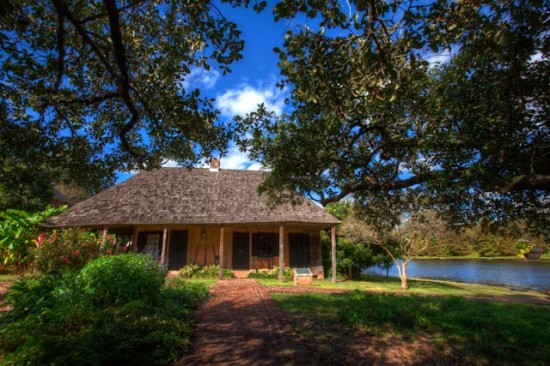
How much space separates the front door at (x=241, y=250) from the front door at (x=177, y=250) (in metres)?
2.83

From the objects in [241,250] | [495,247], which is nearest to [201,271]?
[241,250]

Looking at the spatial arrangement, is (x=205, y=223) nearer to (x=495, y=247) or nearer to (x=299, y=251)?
(x=299, y=251)

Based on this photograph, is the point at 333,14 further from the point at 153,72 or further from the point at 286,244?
the point at 286,244

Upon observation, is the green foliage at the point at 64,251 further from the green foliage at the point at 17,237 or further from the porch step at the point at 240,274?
the porch step at the point at 240,274

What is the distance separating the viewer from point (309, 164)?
5676 millimetres

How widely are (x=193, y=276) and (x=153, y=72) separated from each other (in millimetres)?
12978

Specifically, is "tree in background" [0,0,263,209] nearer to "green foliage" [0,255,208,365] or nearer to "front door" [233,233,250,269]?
"green foliage" [0,255,208,365]

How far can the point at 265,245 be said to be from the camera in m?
17.8

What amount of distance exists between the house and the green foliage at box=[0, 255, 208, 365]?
33.4 ft

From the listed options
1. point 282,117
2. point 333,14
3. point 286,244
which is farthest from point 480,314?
point 286,244

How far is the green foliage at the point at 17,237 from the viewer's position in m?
11.1

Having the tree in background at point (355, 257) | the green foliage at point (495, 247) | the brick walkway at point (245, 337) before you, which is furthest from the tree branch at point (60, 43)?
the green foliage at point (495, 247)

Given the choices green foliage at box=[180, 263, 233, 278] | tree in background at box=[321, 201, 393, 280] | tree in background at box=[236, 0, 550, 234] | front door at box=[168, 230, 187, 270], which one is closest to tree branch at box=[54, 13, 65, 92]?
tree in background at box=[236, 0, 550, 234]

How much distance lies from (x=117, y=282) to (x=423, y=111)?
21.3ft
